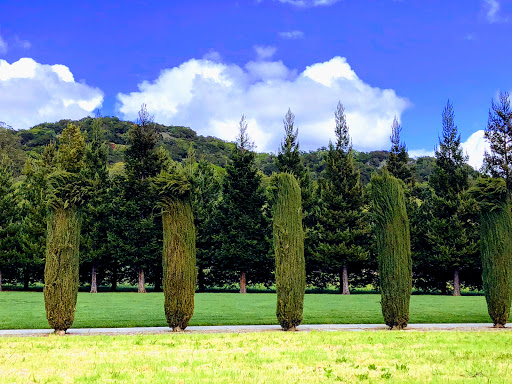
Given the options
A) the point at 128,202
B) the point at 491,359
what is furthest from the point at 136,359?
the point at 128,202

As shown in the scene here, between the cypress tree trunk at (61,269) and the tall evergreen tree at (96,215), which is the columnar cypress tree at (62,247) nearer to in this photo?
the cypress tree trunk at (61,269)

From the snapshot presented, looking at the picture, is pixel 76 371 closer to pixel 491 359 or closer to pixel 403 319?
pixel 491 359

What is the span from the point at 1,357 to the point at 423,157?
265 feet

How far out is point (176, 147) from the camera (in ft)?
317

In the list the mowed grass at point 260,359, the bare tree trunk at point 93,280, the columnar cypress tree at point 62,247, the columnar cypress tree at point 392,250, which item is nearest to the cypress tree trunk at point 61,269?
the columnar cypress tree at point 62,247

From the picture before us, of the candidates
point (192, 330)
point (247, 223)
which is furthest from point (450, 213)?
point (192, 330)

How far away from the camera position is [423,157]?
8069 cm

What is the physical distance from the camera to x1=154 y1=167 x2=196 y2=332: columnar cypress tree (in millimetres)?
12922

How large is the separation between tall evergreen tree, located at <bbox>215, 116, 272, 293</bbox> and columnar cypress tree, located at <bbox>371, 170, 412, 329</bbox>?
72.9 feet

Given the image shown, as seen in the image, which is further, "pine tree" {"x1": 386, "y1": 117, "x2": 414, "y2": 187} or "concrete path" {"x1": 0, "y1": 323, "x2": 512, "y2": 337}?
"pine tree" {"x1": 386, "y1": 117, "x2": 414, "y2": 187}

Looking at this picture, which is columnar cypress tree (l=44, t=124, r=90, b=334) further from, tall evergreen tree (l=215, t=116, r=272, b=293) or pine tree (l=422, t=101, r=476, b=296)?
pine tree (l=422, t=101, r=476, b=296)

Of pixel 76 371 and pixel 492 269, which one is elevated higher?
pixel 492 269

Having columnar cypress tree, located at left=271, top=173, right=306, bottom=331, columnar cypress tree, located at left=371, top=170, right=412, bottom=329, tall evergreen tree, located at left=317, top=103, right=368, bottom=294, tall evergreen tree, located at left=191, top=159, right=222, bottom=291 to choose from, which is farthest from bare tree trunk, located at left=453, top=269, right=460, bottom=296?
columnar cypress tree, located at left=271, top=173, right=306, bottom=331

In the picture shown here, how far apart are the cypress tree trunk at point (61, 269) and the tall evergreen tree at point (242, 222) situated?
23.7 metres
